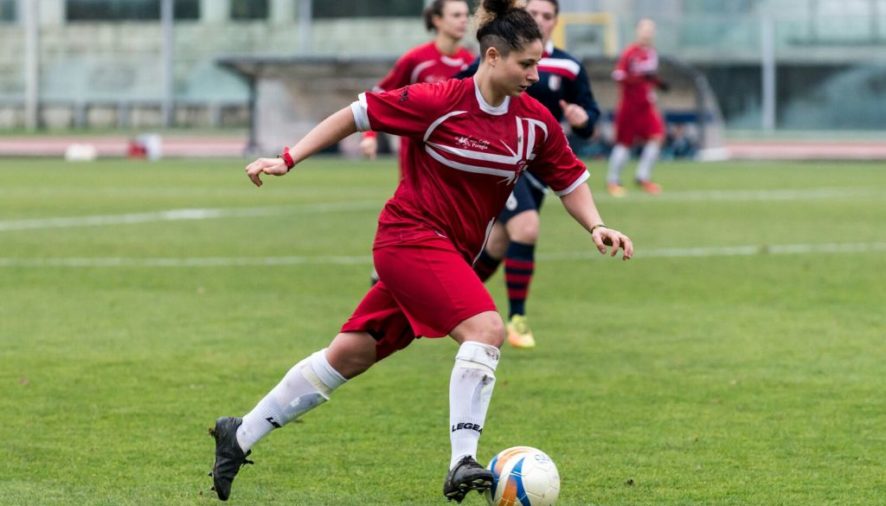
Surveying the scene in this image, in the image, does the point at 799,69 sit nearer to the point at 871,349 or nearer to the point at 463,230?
the point at 871,349

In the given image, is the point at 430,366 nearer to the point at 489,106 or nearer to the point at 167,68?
the point at 489,106

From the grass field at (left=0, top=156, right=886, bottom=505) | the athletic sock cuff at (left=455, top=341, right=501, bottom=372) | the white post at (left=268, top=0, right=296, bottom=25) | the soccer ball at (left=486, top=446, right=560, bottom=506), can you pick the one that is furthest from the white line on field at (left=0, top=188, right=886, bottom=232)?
the white post at (left=268, top=0, right=296, bottom=25)

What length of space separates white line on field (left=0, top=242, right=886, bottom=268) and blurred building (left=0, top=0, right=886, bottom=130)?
30.0 metres

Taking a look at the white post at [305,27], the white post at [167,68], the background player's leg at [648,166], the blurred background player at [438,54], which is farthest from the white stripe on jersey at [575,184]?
the white post at [167,68]

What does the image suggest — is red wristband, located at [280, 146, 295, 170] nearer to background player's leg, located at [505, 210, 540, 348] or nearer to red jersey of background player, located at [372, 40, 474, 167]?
background player's leg, located at [505, 210, 540, 348]

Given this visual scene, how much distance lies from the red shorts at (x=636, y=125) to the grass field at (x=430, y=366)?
5533 mm

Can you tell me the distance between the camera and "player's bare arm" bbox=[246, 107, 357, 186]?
18.8 ft

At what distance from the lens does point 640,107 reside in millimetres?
24469

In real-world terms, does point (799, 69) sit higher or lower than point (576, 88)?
lower

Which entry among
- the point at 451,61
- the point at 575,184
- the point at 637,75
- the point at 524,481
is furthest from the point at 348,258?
the point at 637,75

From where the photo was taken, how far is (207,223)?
1856cm

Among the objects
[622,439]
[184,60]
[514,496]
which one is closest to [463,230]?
[514,496]

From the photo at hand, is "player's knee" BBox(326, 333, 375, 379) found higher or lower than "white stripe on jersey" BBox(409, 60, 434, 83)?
lower

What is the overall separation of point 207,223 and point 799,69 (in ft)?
102
